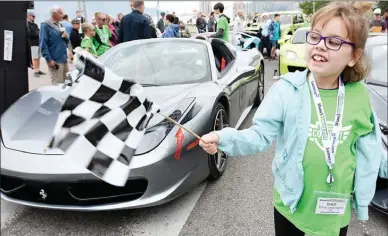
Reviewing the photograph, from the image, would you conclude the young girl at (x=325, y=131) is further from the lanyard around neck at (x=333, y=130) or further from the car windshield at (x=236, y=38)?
the car windshield at (x=236, y=38)

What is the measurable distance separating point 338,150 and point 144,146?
1335mm

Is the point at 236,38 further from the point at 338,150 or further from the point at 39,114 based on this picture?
the point at 338,150

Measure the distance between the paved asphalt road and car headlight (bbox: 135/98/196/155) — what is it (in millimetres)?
612

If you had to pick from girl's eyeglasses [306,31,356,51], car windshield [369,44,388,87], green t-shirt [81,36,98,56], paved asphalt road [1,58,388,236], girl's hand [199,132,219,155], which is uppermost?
green t-shirt [81,36,98,56]

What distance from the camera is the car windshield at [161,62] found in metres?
3.34

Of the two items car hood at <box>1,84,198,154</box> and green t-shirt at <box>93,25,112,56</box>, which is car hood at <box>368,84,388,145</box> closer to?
car hood at <box>1,84,198,154</box>

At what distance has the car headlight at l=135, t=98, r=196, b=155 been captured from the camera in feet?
7.48

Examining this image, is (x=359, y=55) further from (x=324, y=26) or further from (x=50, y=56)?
(x=50, y=56)

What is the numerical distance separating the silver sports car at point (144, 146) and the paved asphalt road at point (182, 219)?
0.21 metres

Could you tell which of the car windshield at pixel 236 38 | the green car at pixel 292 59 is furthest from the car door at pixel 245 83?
the car windshield at pixel 236 38

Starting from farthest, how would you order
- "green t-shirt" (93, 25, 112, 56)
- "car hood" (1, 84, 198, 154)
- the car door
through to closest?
"green t-shirt" (93, 25, 112, 56)
the car door
"car hood" (1, 84, 198, 154)

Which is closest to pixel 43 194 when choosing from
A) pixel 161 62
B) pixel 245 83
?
pixel 161 62

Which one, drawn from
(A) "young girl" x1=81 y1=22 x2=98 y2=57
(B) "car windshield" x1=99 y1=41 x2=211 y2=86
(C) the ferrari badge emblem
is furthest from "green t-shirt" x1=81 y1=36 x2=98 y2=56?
(C) the ferrari badge emblem

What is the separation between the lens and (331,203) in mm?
1348
